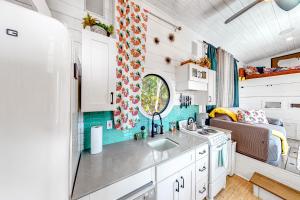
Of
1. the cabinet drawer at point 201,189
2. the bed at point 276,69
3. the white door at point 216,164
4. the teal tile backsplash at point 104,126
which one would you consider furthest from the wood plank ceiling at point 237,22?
the cabinet drawer at point 201,189

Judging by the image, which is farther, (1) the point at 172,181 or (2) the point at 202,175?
(2) the point at 202,175

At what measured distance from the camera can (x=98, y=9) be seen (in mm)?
1354

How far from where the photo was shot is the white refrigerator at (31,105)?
Answer: 14.2 inches

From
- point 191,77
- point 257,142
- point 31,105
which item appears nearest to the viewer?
point 31,105

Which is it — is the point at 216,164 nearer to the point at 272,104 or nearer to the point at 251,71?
the point at 272,104

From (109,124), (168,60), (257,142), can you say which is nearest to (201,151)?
(109,124)

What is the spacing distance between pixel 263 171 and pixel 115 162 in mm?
2408

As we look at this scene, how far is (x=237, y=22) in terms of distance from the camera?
7.04 ft

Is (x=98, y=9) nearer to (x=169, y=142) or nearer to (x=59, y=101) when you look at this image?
(x=59, y=101)

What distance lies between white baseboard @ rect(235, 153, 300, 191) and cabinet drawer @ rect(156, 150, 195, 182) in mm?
1488

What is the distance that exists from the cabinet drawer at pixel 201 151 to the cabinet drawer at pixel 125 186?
0.71 m

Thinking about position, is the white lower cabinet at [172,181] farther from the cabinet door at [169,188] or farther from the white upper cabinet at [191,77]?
the white upper cabinet at [191,77]

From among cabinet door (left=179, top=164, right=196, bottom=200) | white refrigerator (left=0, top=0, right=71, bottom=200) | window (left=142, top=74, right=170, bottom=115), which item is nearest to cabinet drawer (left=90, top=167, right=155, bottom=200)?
white refrigerator (left=0, top=0, right=71, bottom=200)

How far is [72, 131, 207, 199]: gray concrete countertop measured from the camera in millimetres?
762
